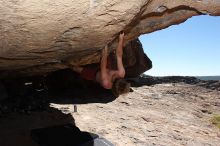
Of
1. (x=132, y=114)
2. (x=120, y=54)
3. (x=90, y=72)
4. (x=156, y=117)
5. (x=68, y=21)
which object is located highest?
(x=68, y=21)

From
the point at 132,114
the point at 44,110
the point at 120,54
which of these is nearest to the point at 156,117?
the point at 132,114

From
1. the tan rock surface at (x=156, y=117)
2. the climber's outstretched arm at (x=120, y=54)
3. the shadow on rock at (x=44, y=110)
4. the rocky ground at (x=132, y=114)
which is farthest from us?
the tan rock surface at (x=156, y=117)

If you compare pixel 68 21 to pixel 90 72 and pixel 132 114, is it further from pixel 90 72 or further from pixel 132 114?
pixel 132 114

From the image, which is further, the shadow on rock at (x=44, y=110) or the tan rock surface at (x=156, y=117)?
the tan rock surface at (x=156, y=117)

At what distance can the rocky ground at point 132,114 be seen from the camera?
35.2 ft

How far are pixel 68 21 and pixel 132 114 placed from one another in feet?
28.9

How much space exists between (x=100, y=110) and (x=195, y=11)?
7115mm

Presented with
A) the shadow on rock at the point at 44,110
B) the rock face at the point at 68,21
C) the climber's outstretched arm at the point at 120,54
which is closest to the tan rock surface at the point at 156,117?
the shadow on rock at the point at 44,110

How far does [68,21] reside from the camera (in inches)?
181

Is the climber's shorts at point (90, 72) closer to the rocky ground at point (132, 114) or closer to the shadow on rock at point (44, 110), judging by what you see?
the shadow on rock at point (44, 110)

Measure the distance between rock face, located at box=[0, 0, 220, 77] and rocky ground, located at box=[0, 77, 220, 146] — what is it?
446 centimetres

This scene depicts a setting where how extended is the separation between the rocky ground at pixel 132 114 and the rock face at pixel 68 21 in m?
4.46

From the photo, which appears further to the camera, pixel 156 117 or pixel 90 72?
pixel 156 117

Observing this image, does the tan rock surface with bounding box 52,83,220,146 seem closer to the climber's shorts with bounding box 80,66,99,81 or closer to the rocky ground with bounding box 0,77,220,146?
the rocky ground with bounding box 0,77,220,146
